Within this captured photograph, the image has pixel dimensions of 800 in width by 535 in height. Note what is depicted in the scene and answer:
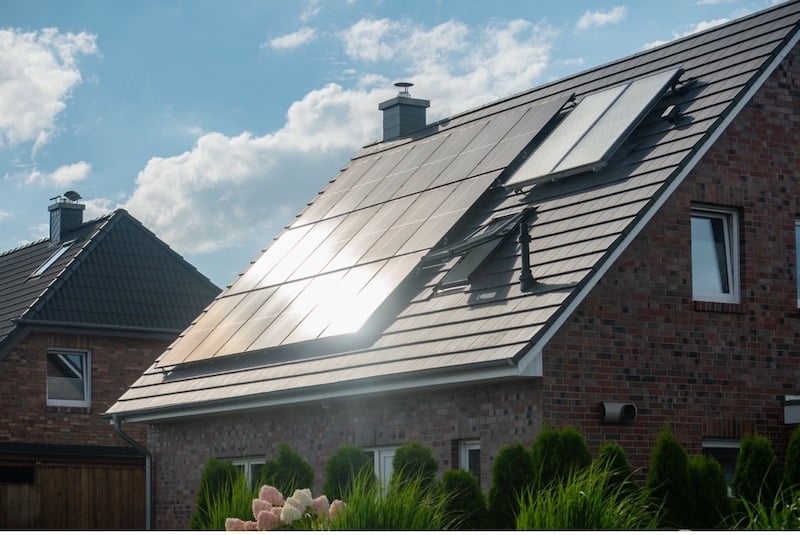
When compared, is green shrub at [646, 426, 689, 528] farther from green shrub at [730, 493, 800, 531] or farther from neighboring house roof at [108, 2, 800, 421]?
neighboring house roof at [108, 2, 800, 421]

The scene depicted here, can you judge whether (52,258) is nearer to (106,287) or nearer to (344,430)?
(106,287)

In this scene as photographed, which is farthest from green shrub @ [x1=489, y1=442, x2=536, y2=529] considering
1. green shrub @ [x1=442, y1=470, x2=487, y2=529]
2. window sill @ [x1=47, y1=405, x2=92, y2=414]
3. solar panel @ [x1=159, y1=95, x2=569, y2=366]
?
window sill @ [x1=47, y1=405, x2=92, y2=414]

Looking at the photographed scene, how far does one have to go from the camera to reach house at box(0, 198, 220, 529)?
27641mm

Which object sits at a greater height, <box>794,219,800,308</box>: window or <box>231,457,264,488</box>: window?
<box>794,219,800,308</box>: window

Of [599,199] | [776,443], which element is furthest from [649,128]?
[776,443]

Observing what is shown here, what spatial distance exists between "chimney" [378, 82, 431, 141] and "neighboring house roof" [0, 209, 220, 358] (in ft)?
29.1

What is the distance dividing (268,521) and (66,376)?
19446mm

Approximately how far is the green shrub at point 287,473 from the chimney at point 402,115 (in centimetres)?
980

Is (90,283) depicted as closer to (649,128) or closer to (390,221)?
(390,221)

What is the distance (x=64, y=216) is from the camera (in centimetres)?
3503

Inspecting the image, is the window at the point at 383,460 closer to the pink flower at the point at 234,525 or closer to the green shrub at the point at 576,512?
the pink flower at the point at 234,525

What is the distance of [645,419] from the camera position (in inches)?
603

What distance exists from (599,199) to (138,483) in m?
15.0

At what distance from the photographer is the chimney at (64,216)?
34.9 meters
